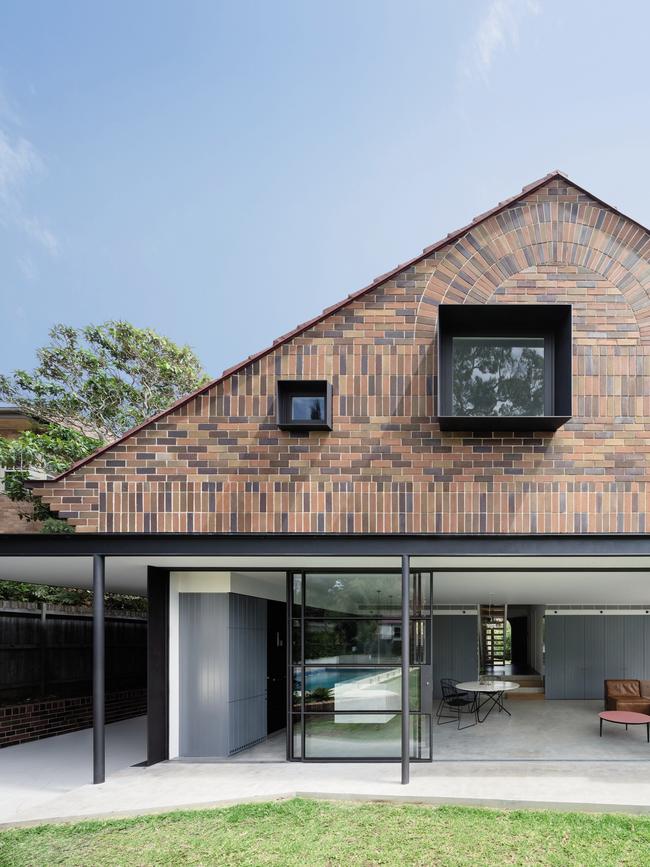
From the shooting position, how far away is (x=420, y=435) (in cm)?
808

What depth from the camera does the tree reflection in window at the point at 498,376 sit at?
811cm

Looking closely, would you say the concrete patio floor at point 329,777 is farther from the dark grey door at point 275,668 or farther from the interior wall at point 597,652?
the interior wall at point 597,652

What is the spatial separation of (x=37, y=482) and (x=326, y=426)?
3368mm

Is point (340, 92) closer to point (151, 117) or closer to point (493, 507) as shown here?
point (151, 117)

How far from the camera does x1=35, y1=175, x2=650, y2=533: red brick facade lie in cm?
796

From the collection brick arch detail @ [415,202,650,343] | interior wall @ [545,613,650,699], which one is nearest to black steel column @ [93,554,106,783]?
brick arch detail @ [415,202,650,343]

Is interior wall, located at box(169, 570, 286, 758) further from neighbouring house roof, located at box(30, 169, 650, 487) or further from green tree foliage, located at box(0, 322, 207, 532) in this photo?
green tree foliage, located at box(0, 322, 207, 532)

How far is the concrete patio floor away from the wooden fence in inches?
39.1

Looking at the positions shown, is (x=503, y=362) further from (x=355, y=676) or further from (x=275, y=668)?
(x=275, y=668)

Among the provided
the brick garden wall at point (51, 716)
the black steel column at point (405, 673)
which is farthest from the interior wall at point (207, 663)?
the brick garden wall at point (51, 716)

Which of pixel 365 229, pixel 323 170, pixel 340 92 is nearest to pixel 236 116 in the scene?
pixel 340 92

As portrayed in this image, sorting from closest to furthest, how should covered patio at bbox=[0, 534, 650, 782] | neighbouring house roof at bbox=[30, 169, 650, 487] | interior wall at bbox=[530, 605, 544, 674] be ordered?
covered patio at bbox=[0, 534, 650, 782] < neighbouring house roof at bbox=[30, 169, 650, 487] < interior wall at bbox=[530, 605, 544, 674]

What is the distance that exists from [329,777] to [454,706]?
5992mm

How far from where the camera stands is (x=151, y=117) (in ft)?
276
